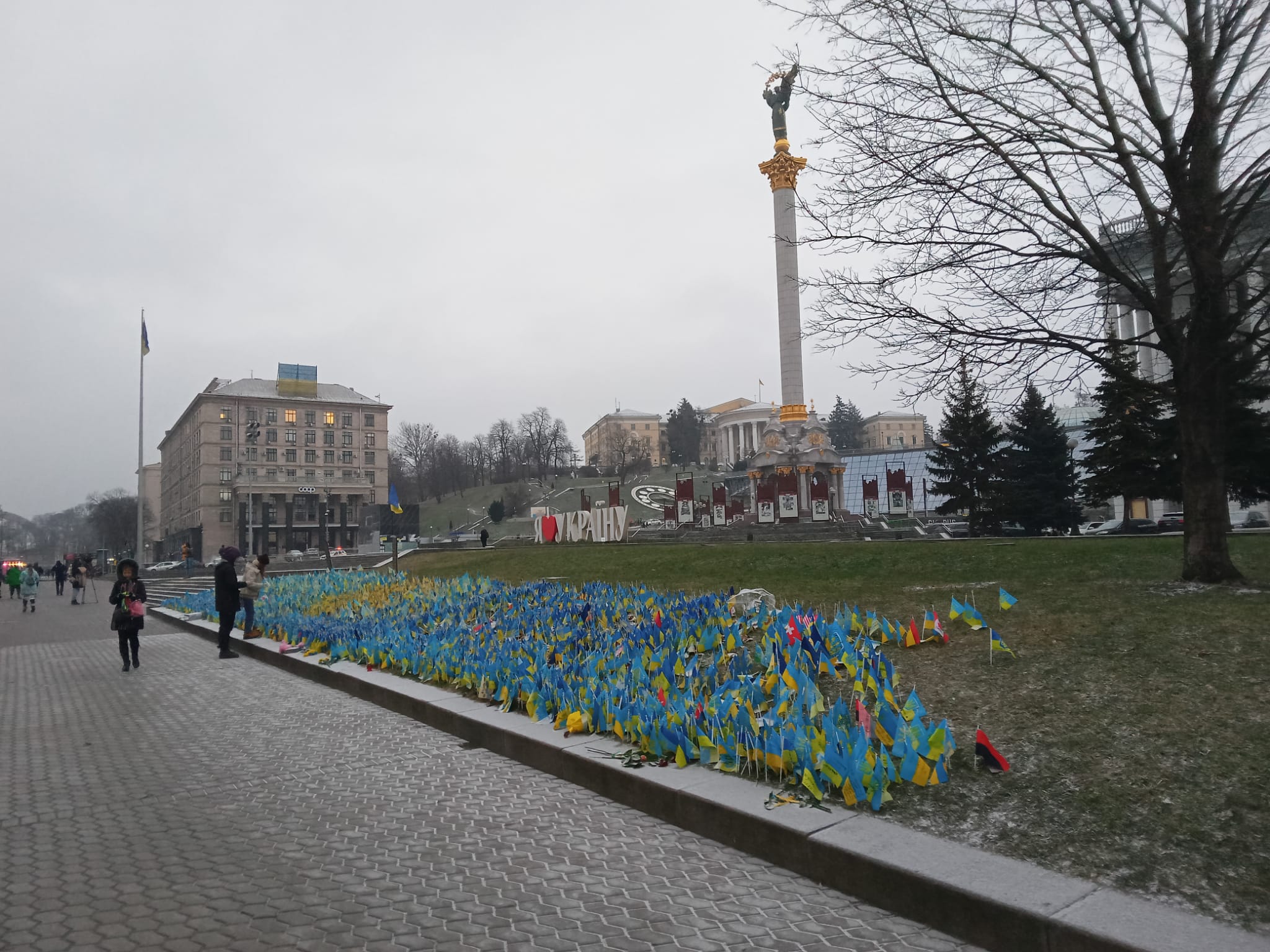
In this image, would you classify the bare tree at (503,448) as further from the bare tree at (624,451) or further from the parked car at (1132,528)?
the parked car at (1132,528)

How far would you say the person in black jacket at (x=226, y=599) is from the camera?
49.0ft

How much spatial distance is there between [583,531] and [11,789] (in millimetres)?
37514

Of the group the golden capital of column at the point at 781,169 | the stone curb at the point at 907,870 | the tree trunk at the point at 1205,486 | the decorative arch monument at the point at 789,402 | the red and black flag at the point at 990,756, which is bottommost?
the stone curb at the point at 907,870

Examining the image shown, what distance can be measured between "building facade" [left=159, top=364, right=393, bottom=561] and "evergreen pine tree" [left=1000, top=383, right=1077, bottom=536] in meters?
61.4

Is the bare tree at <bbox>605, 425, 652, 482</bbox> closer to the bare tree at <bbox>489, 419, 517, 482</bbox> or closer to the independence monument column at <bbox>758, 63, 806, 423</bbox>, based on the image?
the bare tree at <bbox>489, 419, 517, 482</bbox>

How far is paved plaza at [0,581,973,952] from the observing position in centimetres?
398

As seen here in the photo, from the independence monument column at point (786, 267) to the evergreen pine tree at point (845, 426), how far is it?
80.7 meters

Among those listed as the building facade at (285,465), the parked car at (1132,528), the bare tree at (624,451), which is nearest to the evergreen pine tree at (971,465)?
the parked car at (1132,528)

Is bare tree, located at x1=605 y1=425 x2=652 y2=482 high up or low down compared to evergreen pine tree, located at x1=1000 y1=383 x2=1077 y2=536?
up

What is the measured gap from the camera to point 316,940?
394 cm

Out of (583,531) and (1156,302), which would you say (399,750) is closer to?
(1156,302)

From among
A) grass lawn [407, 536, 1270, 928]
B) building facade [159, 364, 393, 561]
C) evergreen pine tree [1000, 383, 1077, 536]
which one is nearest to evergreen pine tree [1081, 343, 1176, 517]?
evergreen pine tree [1000, 383, 1077, 536]

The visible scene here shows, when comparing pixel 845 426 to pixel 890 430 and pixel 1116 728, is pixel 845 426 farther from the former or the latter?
pixel 1116 728

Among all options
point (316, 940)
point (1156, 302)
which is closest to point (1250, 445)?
point (1156, 302)
